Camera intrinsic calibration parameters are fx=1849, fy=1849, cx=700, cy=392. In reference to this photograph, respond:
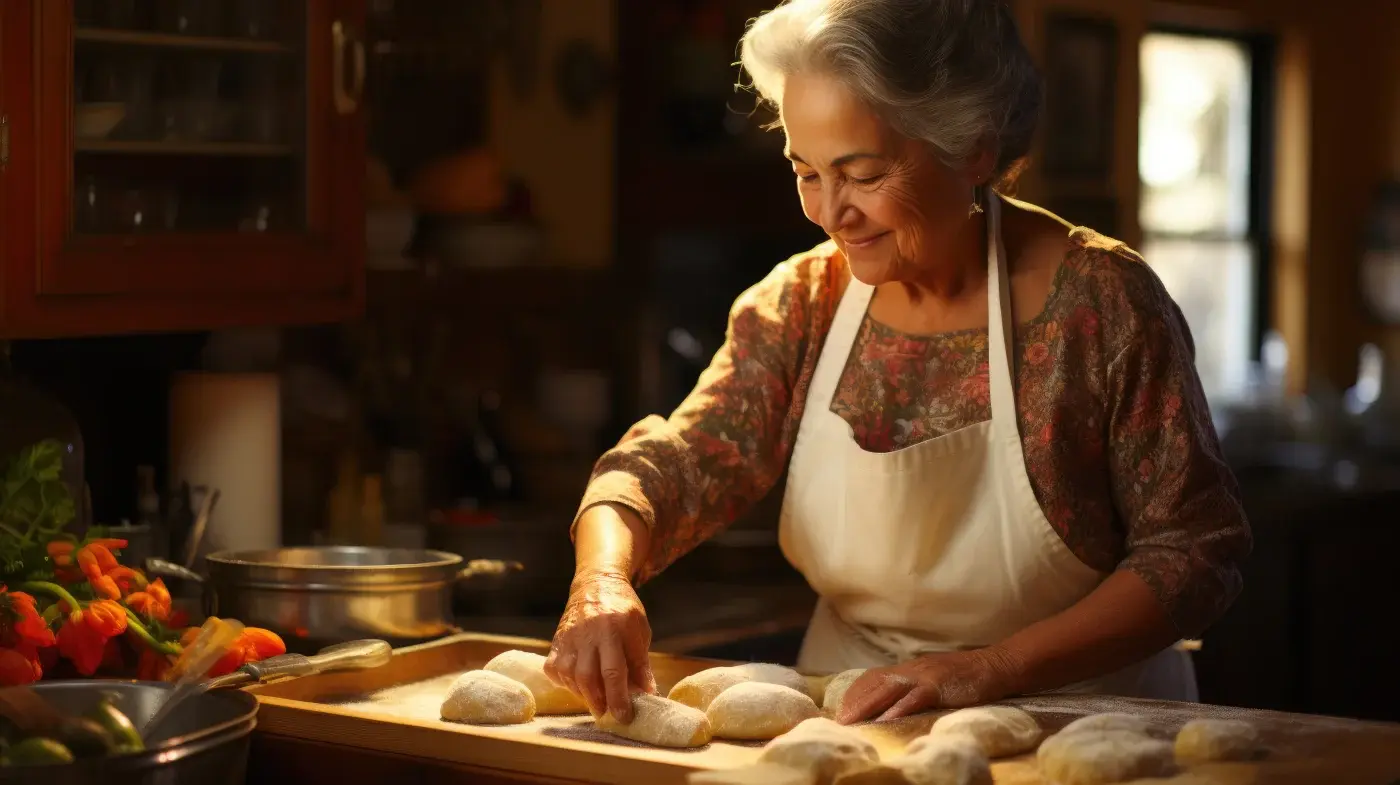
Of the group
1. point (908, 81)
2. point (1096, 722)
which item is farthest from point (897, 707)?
point (908, 81)

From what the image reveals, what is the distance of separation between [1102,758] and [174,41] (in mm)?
1597

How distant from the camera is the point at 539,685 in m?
1.90

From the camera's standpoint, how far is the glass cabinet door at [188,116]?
230 cm

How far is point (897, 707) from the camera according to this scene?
1.85 m

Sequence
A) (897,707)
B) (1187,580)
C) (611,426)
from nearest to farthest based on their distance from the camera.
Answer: (897,707) < (1187,580) < (611,426)

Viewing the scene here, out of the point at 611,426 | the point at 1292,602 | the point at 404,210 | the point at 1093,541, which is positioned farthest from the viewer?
the point at 1292,602

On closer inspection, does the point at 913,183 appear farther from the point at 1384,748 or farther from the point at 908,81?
the point at 1384,748

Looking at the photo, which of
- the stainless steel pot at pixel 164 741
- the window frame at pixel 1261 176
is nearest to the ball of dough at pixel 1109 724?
the stainless steel pot at pixel 164 741

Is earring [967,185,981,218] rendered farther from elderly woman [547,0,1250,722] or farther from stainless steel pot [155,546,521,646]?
stainless steel pot [155,546,521,646]

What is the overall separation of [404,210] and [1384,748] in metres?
2.28

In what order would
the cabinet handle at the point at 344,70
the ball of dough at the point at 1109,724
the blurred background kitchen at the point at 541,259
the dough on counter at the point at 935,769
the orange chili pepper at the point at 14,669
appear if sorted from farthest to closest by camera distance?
the cabinet handle at the point at 344,70 < the blurred background kitchen at the point at 541,259 < the orange chili pepper at the point at 14,669 < the ball of dough at the point at 1109,724 < the dough on counter at the point at 935,769

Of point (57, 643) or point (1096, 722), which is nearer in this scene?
point (1096, 722)

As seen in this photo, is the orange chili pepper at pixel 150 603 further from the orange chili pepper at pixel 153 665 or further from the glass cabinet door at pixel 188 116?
the glass cabinet door at pixel 188 116

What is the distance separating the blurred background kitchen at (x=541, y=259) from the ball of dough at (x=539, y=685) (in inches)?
28.5
